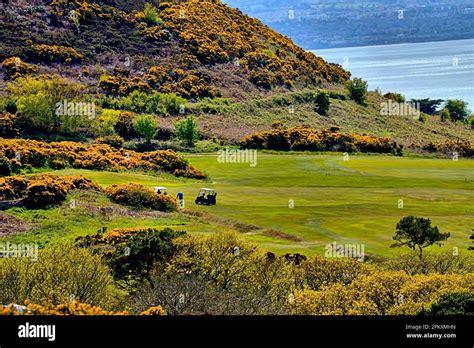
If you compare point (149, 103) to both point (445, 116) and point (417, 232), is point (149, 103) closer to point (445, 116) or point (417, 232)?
point (445, 116)

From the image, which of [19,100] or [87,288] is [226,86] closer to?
[19,100]

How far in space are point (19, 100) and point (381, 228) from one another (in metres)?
61.3

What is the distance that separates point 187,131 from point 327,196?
3875 centimetres

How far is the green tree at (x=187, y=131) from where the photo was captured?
9831cm

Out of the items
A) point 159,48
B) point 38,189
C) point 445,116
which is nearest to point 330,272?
point 38,189

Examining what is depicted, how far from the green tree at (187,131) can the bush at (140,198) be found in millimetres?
42307

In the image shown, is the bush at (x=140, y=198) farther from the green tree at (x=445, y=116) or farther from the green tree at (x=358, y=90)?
the green tree at (x=445, y=116)

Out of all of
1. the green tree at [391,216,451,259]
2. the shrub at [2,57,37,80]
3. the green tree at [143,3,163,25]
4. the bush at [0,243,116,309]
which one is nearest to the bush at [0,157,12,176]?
the bush at [0,243,116,309]

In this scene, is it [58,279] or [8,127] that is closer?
[58,279]

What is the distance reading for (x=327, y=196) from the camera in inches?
2512

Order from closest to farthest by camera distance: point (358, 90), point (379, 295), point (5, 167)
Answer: point (379, 295)
point (5, 167)
point (358, 90)

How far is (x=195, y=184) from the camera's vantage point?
69.0 meters

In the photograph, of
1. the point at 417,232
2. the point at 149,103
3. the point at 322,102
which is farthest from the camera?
the point at 322,102
